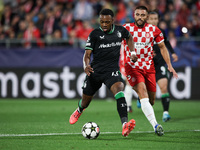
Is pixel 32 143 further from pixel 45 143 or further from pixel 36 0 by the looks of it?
pixel 36 0

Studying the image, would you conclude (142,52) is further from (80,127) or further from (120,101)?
(80,127)

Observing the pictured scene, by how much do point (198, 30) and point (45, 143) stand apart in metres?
11.2

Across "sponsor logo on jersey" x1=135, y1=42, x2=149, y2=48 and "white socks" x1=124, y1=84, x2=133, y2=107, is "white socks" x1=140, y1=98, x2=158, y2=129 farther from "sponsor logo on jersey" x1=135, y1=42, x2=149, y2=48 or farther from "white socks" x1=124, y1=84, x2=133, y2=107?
"white socks" x1=124, y1=84, x2=133, y2=107

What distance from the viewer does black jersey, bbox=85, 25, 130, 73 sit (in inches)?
297

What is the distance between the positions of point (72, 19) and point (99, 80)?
11.3 metres

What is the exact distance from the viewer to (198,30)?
54.0 ft

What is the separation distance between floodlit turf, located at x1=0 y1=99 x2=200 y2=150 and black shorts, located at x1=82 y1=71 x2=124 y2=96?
33.3 inches

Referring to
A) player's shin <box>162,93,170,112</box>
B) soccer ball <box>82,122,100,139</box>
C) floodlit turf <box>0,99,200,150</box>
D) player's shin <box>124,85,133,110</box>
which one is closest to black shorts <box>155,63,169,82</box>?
player's shin <box>162,93,170,112</box>

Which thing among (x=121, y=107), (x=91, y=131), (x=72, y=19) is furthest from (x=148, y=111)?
(x=72, y=19)

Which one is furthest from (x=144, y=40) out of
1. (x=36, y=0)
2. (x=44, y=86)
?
(x=36, y=0)

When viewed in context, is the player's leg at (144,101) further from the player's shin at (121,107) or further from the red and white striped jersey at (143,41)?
the player's shin at (121,107)

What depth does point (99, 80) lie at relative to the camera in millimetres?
7691

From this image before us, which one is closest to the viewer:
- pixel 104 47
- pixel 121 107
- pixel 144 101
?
pixel 121 107

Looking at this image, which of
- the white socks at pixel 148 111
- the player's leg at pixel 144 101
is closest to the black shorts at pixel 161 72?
the player's leg at pixel 144 101
